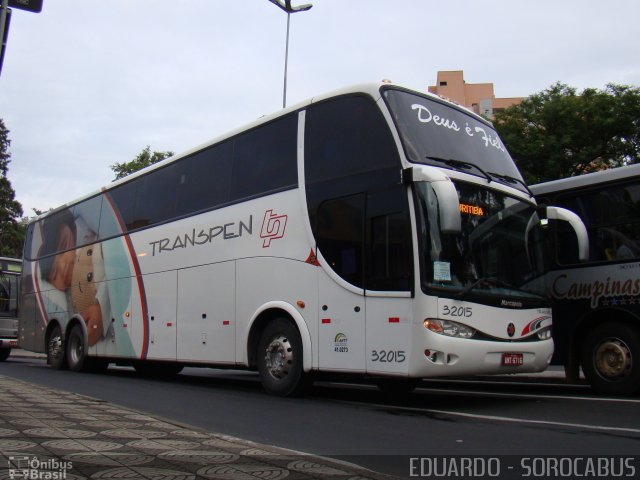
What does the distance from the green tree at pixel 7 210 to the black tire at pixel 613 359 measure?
49.4m

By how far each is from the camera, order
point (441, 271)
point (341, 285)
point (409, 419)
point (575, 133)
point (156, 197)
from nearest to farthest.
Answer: point (409, 419) < point (441, 271) < point (341, 285) < point (156, 197) < point (575, 133)

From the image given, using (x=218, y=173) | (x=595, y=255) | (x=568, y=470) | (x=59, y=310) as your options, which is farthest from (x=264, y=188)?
(x=59, y=310)

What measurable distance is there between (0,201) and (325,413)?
162ft

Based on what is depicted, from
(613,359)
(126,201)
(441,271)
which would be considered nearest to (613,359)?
(613,359)

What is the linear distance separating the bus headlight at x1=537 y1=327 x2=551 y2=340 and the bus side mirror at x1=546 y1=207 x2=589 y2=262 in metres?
1.22

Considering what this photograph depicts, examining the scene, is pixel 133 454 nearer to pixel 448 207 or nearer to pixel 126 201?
pixel 448 207

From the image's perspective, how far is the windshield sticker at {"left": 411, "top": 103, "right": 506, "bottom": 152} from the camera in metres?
8.02

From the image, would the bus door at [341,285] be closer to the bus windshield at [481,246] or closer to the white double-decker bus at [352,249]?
the white double-decker bus at [352,249]

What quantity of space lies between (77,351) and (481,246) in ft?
35.4

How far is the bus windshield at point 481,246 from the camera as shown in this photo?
7.05 metres

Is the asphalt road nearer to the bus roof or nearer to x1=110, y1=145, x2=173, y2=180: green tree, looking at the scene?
the bus roof

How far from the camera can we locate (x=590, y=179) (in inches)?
363

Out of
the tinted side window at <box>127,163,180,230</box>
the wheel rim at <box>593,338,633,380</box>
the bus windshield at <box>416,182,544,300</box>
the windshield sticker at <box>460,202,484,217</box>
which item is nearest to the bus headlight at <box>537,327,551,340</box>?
Result: the bus windshield at <box>416,182,544,300</box>

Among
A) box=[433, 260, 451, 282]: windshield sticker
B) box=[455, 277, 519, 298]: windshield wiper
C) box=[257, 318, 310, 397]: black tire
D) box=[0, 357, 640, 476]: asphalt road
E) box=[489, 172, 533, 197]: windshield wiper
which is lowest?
box=[0, 357, 640, 476]: asphalt road
